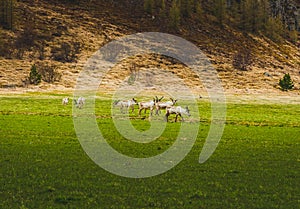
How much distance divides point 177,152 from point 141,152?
2.12 metres

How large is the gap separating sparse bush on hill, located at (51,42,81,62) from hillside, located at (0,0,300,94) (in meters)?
1.83

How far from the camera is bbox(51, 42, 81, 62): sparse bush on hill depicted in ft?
412

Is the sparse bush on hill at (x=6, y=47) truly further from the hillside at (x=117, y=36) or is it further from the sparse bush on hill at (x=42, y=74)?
the sparse bush on hill at (x=42, y=74)

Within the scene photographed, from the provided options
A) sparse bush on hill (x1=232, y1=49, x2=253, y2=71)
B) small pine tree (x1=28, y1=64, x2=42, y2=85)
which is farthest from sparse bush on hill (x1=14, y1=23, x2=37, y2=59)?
sparse bush on hill (x1=232, y1=49, x2=253, y2=71)

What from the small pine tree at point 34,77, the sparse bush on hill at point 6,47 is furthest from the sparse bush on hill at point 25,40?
the small pine tree at point 34,77

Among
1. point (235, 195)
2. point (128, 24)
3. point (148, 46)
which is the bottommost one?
point (235, 195)

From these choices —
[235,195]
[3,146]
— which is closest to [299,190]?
[235,195]

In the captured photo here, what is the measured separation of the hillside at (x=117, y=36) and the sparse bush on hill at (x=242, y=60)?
1739 millimetres

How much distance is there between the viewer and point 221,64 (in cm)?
14225

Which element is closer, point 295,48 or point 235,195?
point 235,195

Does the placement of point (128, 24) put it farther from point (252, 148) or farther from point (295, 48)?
point (252, 148)

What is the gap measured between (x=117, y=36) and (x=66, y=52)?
94.5 feet

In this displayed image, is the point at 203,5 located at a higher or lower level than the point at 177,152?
higher

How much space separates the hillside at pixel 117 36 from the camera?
11756cm
